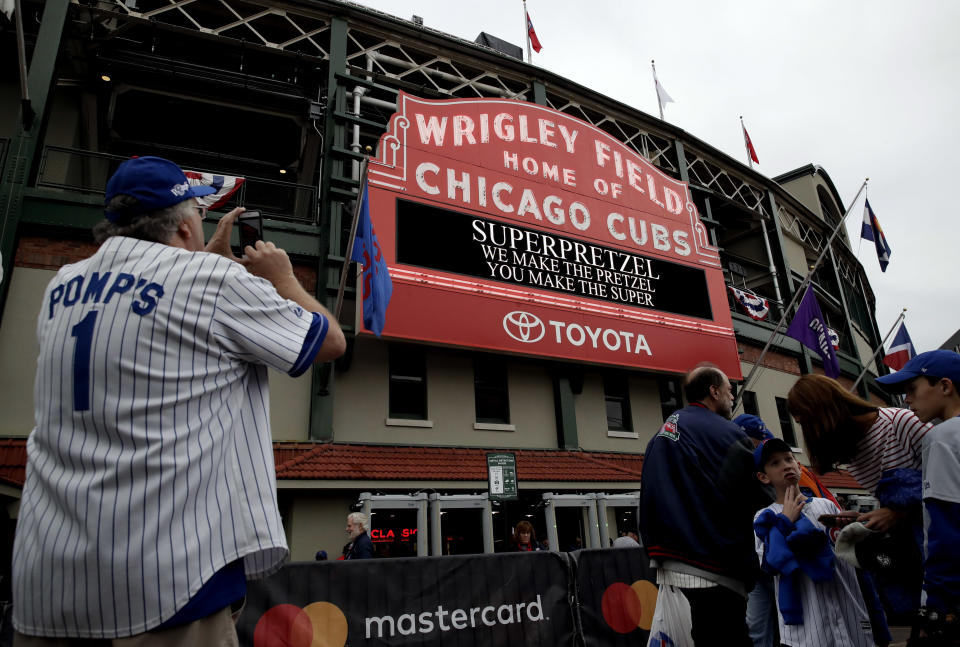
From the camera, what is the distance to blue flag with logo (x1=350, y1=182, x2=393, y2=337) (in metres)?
9.89

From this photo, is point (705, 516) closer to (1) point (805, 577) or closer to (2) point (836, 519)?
(2) point (836, 519)

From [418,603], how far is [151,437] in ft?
16.6

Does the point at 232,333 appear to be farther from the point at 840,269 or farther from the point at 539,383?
the point at 840,269

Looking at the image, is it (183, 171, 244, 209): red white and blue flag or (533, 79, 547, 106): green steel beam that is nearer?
(183, 171, 244, 209): red white and blue flag

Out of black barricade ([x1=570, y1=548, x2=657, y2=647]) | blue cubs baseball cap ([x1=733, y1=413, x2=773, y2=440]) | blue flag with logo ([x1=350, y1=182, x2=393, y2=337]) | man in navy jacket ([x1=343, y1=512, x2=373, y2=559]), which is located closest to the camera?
blue cubs baseball cap ([x1=733, y1=413, x2=773, y2=440])

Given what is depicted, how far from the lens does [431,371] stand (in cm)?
1278

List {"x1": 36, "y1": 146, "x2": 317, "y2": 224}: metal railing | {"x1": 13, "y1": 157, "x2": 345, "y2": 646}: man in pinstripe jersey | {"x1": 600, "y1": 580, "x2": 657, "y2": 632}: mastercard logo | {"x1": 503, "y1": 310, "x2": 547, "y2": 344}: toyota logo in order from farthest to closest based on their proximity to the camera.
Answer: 1. {"x1": 503, "y1": 310, "x2": 547, "y2": 344}: toyota logo
2. {"x1": 36, "y1": 146, "x2": 317, "y2": 224}: metal railing
3. {"x1": 600, "y1": 580, "x2": 657, "y2": 632}: mastercard logo
4. {"x1": 13, "y1": 157, "x2": 345, "y2": 646}: man in pinstripe jersey

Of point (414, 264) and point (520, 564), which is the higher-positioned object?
point (414, 264)

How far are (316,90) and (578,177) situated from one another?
287 inches

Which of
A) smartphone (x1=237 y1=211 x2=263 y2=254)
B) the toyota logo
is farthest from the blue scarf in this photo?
the toyota logo

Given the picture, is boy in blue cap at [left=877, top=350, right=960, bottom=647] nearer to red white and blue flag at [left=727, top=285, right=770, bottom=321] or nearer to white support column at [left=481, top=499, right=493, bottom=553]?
white support column at [left=481, top=499, right=493, bottom=553]

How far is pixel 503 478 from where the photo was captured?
30.2 ft

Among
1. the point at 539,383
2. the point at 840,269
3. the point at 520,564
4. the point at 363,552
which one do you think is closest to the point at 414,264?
the point at 539,383

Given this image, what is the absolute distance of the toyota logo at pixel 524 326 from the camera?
491 inches
